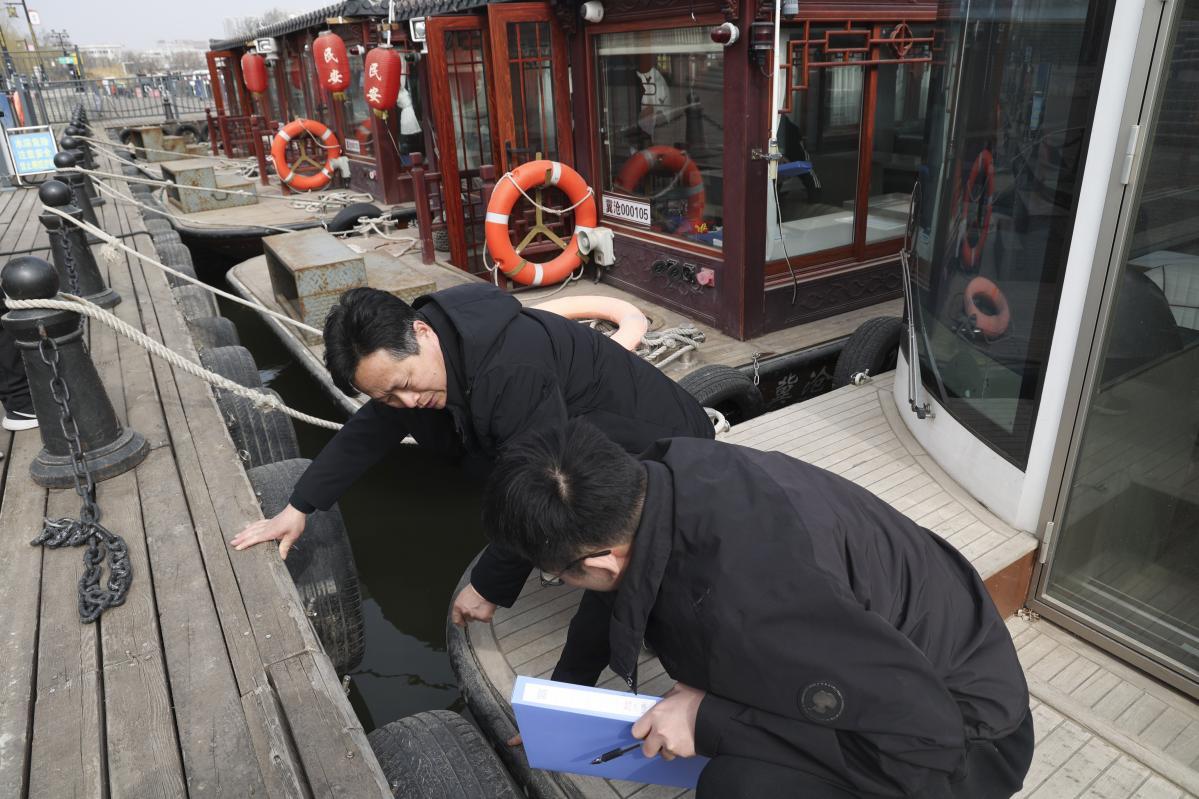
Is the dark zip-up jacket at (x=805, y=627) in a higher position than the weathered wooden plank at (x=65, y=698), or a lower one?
higher

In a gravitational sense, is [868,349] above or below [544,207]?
below

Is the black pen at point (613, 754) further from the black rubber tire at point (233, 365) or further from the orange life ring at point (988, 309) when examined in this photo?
the black rubber tire at point (233, 365)

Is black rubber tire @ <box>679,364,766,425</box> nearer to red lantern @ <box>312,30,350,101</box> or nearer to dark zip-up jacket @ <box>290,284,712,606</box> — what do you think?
dark zip-up jacket @ <box>290,284,712,606</box>

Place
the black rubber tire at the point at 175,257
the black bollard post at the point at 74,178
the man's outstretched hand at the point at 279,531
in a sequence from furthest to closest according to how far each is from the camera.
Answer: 1. the black rubber tire at the point at 175,257
2. the black bollard post at the point at 74,178
3. the man's outstretched hand at the point at 279,531

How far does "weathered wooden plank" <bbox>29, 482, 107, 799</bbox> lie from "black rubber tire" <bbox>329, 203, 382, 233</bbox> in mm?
7728

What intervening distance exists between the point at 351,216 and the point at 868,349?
708 cm

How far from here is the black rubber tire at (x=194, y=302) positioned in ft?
20.3

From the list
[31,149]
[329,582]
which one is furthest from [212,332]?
[31,149]

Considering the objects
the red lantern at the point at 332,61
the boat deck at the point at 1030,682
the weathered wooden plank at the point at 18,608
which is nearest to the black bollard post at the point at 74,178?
the weathered wooden plank at the point at 18,608

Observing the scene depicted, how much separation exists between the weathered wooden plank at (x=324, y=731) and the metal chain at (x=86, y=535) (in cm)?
58

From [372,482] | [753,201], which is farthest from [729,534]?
[372,482]

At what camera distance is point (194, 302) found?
6.44 meters

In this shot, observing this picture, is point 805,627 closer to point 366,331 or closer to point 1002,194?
point 366,331

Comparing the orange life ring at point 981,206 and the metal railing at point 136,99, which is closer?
the orange life ring at point 981,206
